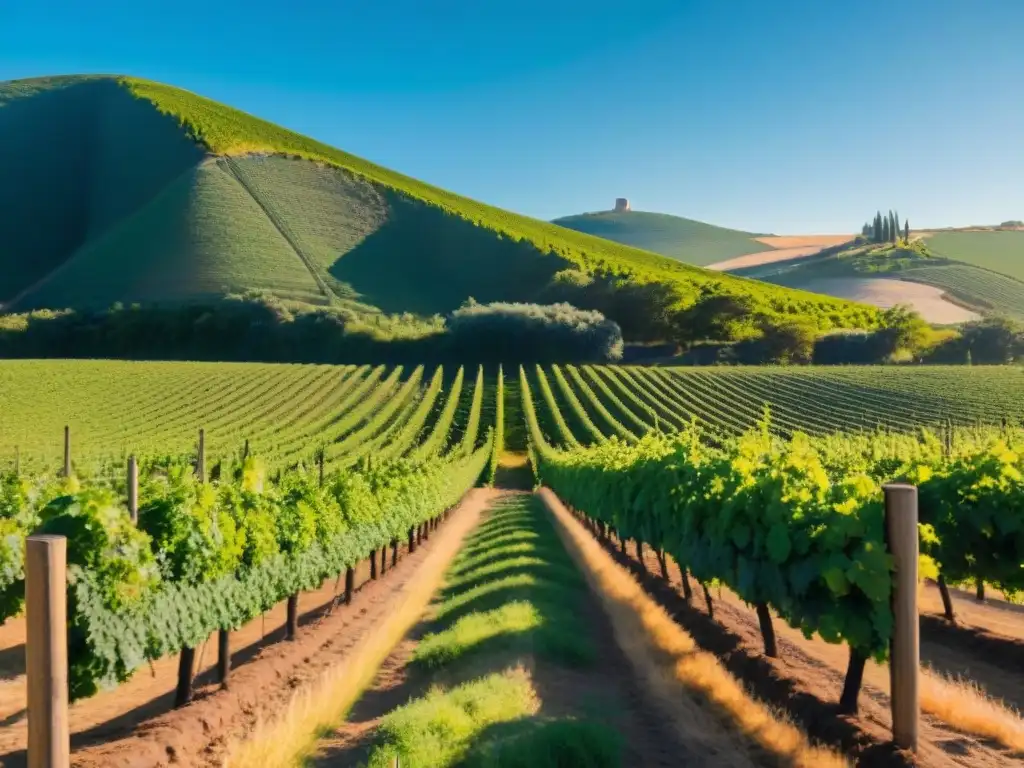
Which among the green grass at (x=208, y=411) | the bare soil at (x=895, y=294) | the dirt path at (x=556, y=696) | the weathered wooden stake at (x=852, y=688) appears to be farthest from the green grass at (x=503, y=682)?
the bare soil at (x=895, y=294)

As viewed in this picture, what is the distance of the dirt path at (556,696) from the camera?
8234 millimetres

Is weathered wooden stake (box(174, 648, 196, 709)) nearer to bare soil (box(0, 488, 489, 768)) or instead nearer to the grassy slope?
bare soil (box(0, 488, 489, 768))

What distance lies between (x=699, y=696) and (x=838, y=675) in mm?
1924

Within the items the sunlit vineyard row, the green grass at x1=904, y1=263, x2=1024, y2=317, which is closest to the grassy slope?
the green grass at x1=904, y1=263, x2=1024, y2=317

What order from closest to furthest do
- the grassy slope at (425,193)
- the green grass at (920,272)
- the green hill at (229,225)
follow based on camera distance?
the green hill at (229,225)
the grassy slope at (425,193)
the green grass at (920,272)

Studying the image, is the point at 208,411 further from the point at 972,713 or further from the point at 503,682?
the point at 972,713

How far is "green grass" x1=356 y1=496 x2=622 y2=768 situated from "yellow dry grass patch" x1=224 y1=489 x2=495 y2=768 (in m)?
0.61

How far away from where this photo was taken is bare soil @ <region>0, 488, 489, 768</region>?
8273mm

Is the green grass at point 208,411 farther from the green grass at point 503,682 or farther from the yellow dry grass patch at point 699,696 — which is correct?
the yellow dry grass patch at point 699,696

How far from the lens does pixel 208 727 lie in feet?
29.6

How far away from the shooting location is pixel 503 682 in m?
9.31

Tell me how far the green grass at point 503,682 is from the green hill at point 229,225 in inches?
3548

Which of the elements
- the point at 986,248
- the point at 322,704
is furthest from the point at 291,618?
the point at 986,248

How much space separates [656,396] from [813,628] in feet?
200
